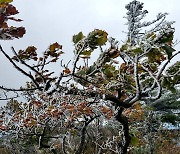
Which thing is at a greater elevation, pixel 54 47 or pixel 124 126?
pixel 54 47

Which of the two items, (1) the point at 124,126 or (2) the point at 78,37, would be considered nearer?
(2) the point at 78,37

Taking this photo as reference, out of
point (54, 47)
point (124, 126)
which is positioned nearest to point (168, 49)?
point (54, 47)

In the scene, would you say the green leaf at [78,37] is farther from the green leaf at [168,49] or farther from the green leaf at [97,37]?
the green leaf at [168,49]

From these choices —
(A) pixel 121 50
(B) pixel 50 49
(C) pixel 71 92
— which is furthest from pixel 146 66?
(B) pixel 50 49

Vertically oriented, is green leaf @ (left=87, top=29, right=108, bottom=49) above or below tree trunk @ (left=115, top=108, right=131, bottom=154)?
above

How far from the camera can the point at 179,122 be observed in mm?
Answer: 21203

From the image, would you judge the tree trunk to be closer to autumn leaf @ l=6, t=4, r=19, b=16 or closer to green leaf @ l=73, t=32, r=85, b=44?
green leaf @ l=73, t=32, r=85, b=44

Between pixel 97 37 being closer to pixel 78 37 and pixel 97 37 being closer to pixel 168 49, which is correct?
pixel 78 37

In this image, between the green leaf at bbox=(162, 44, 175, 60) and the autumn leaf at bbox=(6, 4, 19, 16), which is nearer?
the autumn leaf at bbox=(6, 4, 19, 16)

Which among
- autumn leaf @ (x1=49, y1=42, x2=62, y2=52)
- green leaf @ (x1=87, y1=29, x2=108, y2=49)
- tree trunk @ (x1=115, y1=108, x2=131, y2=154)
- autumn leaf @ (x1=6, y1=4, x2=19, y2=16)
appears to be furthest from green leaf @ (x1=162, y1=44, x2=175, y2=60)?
tree trunk @ (x1=115, y1=108, x2=131, y2=154)

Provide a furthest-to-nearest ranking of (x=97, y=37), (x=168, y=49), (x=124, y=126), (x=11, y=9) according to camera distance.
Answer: (x=124, y=126), (x=168, y=49), (x=97, y=37), (x=11, y=9)

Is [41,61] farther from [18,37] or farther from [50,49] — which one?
[18,37]

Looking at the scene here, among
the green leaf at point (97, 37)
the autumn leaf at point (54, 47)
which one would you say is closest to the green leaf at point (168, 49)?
the green leaf at point (97, 37)

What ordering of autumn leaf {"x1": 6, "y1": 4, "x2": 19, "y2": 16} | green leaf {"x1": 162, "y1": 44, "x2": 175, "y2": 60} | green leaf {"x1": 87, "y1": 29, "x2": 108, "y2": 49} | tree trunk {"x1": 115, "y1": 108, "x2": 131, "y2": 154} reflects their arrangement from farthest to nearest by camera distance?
tree trunk {"x1": 115, "y1": 108, "x2": 131, "y2": 154} < green leaf {"x1": 162, "y1": 44, "x2": 175, "y2": 60} < green leaf {"x1": 87, "y1": 29, "x2": 108, "y2": 49} < autumn leaf {"x1": 6, "y1": 4, "x2": 19, "y2": 16}
